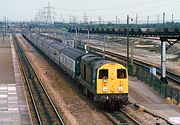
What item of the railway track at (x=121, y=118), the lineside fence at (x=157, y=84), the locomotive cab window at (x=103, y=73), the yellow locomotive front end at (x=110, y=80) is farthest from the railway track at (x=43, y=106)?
the lineside fence at (x=157, y=84)

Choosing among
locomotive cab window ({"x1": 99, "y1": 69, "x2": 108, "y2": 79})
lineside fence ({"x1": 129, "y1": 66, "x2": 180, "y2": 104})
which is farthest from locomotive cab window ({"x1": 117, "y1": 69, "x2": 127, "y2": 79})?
lineside fence ({"x1": 129, "y1": 66, "x2": 180, "y2": 104})

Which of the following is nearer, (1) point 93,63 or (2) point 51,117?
(2) point 51,117

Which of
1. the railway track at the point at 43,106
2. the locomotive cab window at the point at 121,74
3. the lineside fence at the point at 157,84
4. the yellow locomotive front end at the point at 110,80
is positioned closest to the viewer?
the railway track at the point at 43,106

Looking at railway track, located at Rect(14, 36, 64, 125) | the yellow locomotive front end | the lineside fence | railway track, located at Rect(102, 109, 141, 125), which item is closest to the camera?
railway track, located at Rect(102, 109, 141, 125)

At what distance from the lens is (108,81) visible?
24203 mm

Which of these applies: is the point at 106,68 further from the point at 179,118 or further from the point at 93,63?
the point at 179,118

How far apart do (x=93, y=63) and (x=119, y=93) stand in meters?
2.89

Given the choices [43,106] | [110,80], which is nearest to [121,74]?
[110,80]

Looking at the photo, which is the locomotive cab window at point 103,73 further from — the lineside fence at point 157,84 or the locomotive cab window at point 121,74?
the lineside fence at point 157,84

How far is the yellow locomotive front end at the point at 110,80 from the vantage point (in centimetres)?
2416

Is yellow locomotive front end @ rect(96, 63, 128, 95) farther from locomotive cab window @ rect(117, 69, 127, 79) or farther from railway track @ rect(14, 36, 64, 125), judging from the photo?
railway track @ rect(14, 36, 64, 125)

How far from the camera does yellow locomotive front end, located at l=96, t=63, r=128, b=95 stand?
24.2 m

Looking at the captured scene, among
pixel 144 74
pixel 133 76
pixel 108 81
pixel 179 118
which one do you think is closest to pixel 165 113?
pixel 179 118

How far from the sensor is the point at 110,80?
24281 mm
